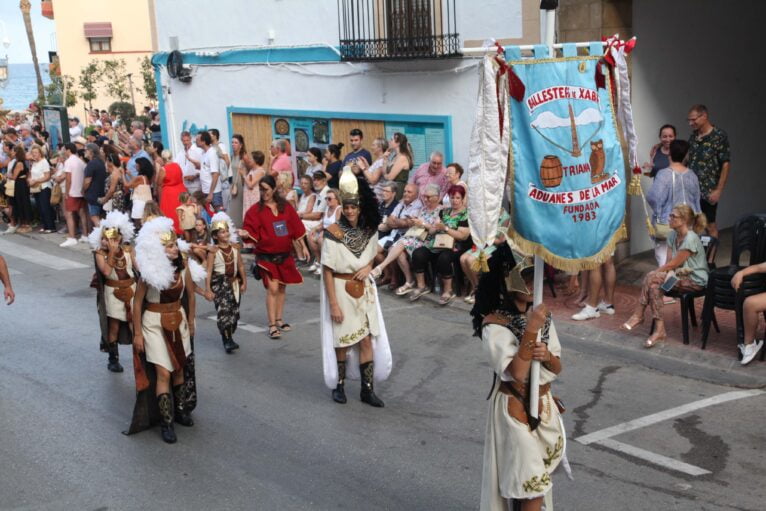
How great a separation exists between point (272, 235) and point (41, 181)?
1063cm

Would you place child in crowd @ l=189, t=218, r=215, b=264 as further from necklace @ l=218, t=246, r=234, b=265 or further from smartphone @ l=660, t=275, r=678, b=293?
smartphone @ l=660, t=275, r=678, b=293

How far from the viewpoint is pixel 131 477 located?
754cm

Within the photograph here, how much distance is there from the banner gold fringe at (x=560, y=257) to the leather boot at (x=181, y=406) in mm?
3964

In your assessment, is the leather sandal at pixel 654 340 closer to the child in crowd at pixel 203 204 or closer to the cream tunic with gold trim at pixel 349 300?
the cream tunic with gold trim at pixel 349 300

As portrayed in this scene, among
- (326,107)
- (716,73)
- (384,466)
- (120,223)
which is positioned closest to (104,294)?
(120,223)

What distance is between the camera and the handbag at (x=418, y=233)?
41.3ft

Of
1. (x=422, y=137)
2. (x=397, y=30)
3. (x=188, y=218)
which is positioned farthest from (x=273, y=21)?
(x=188, y=218)

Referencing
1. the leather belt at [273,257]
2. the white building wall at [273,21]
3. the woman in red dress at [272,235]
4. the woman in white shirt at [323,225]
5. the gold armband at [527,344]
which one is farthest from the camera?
the white building wall at [273,21]

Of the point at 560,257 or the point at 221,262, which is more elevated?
the point at 560,257

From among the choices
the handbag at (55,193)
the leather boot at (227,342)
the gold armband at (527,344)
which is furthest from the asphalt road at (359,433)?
the handbag at (55,193)

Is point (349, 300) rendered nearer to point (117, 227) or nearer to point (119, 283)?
point (117, 227)

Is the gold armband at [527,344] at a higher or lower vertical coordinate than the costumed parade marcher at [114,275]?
higher

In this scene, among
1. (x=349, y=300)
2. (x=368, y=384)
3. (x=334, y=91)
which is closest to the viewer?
(x=349, y=300)

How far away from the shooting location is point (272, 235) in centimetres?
1103
